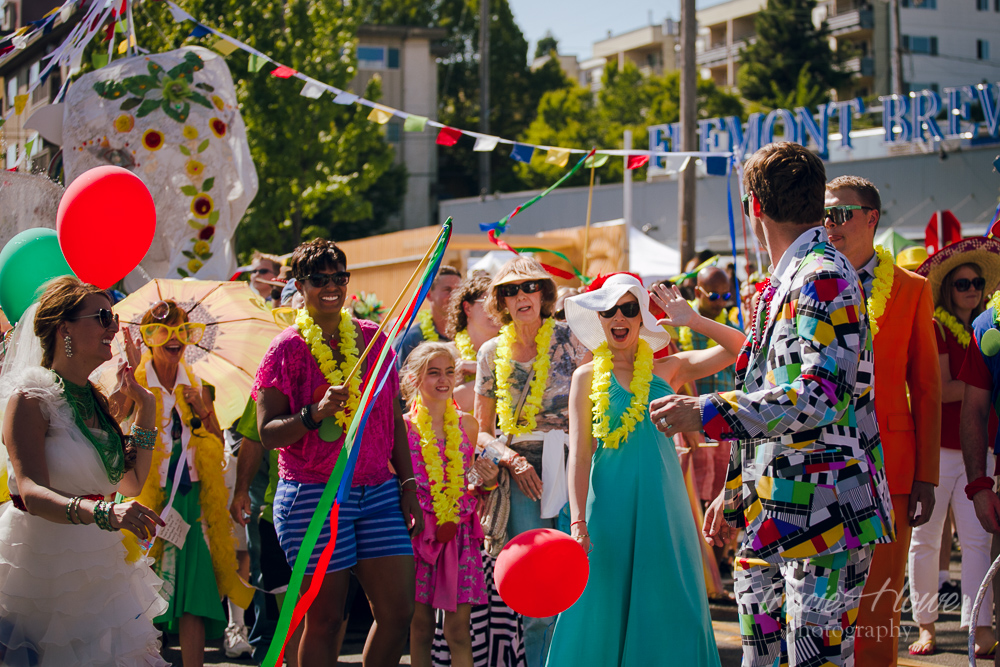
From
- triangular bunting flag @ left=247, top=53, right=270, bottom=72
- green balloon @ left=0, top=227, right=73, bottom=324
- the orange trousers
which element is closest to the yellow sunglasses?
green balloon @ left=0, top=227, right=73, bottom=324

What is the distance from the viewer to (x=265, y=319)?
5.00 metres

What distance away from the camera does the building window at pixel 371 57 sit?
43031 mm

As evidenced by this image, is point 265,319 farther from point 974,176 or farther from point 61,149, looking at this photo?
point 974,176

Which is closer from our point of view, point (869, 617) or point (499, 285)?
point (869, 617)

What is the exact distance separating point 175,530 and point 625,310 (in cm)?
254

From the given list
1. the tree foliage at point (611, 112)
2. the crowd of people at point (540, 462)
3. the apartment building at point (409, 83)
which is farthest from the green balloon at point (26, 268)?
the tree foliage at point (611, 112)

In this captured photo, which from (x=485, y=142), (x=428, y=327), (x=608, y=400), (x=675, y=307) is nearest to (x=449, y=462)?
(x=608, y=400)

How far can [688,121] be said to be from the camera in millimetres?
11891

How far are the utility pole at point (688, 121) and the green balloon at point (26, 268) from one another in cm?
830

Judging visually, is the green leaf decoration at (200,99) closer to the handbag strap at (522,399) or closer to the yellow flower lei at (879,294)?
the handbag strap at (522,399)

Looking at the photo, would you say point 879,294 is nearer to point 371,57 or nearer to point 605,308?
point 605,308

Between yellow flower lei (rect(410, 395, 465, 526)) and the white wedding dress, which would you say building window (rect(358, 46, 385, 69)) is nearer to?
yellow flower lei (rect(410, 395, 465, 526))

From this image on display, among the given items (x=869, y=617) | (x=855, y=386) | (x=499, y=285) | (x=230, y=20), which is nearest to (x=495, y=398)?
(x=499, y=285)

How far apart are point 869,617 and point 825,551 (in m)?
1.29
